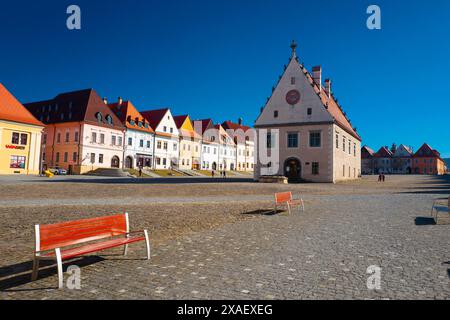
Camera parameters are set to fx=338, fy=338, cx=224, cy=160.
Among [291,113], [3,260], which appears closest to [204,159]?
[291,113]

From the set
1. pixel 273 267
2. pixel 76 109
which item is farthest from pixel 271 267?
pixel 76 109

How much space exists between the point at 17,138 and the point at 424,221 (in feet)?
154

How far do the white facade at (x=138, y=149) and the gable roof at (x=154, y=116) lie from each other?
298 centimetres

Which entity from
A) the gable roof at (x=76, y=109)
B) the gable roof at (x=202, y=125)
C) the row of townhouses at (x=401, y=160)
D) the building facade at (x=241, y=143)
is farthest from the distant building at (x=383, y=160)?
the gable roof at (x=76, y=109)

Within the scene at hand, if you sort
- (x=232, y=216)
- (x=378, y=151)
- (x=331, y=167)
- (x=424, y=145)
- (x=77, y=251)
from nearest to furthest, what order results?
(x=77, y=251) → (x=232, y=216) → (x=331, y=167) → (x=424, y=145) → (x=378, y=151)

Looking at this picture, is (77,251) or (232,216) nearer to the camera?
(77,251)

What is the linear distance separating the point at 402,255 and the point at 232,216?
6486 mm

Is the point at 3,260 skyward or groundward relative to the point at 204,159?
groundward

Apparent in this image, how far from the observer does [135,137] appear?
202 ft

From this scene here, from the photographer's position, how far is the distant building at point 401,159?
125 m

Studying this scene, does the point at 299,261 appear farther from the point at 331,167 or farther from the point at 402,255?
the point at 331,167

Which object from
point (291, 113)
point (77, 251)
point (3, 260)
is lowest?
point (3, 260)
